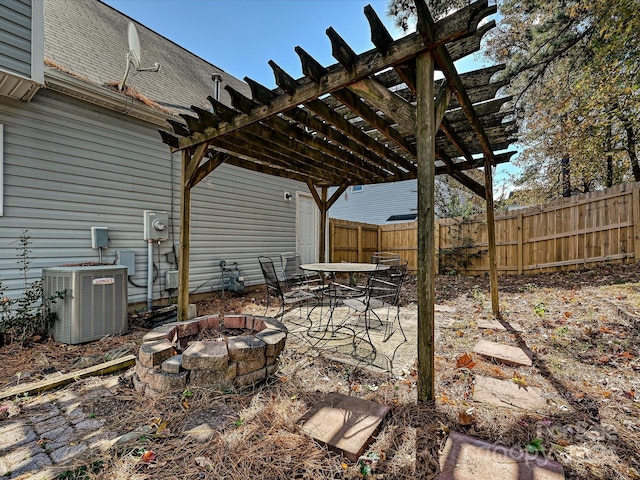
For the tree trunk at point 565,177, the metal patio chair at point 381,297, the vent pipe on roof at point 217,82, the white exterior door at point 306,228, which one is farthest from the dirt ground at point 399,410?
the tree trunk at point 565,177

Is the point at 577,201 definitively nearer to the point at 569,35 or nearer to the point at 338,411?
the point at 569,35

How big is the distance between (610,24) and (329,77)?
17.7ft

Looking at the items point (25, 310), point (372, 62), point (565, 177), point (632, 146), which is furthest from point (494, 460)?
point (565, 177)

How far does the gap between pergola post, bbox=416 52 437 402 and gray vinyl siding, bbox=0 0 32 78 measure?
4.14 m

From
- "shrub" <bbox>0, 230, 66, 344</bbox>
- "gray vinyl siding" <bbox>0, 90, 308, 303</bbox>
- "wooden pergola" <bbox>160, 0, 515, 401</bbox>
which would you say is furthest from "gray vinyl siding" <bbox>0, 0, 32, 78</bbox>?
A: "shrub" <bbox>0, 230, 66, 344</bbox>

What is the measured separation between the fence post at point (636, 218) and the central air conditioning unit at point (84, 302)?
28.6ft

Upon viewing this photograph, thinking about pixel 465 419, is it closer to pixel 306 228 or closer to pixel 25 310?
pixel 25 310

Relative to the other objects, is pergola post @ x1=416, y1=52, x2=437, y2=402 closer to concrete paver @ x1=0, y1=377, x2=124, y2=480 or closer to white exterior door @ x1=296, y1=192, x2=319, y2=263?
concrete paver @ x1=0, y1=377, x2=124, y2=480

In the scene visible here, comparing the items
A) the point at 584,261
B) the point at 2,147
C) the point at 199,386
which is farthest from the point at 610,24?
the point at 2,147

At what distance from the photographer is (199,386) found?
2154 mm

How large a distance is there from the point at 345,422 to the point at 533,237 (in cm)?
739

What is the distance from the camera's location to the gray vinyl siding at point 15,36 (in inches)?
120

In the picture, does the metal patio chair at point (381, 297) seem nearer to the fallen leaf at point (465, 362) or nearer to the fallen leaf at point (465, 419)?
the fallen leaf at point (465, 362)

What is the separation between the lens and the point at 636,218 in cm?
542
